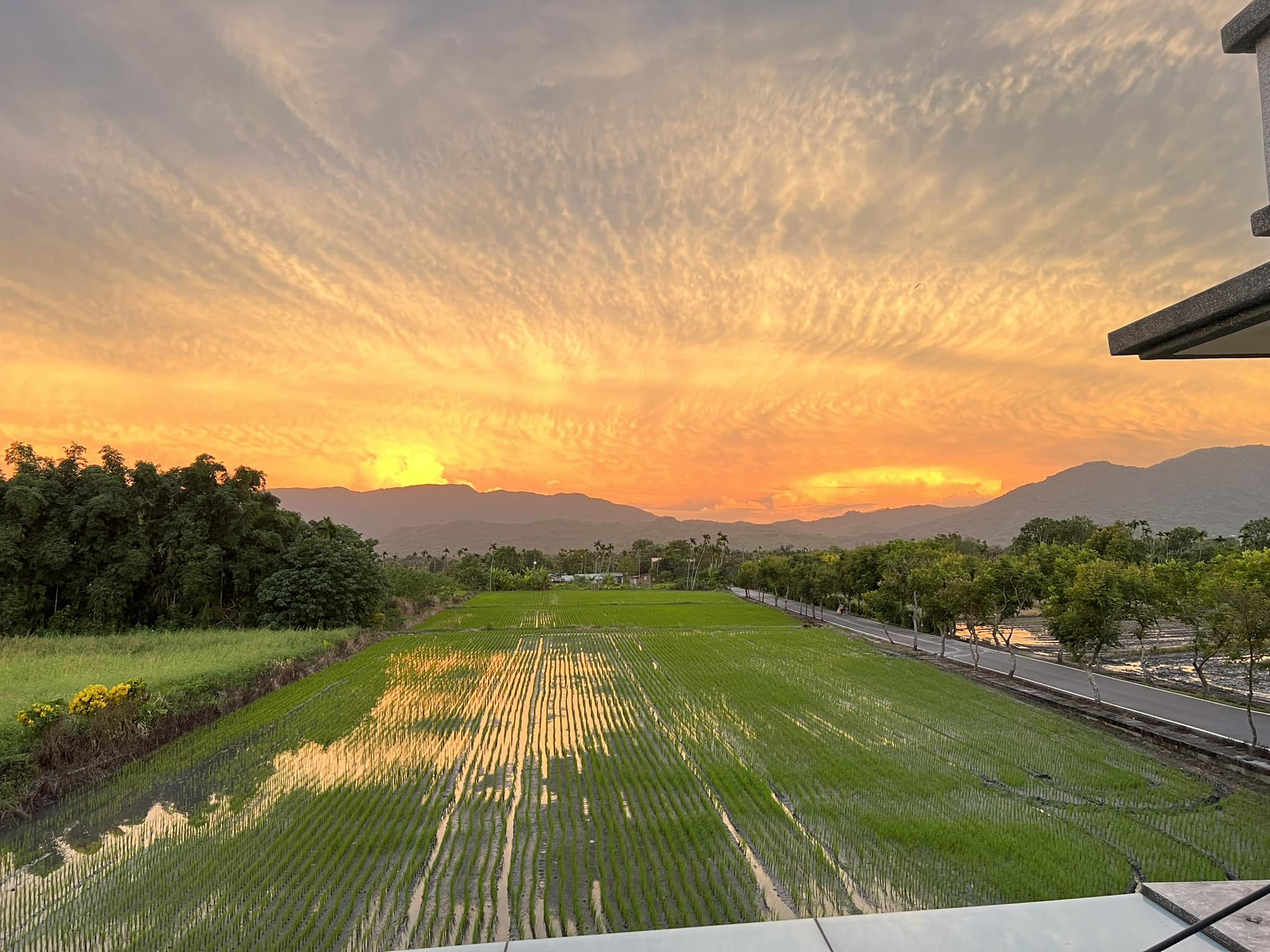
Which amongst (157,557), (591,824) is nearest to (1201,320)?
(591,824)

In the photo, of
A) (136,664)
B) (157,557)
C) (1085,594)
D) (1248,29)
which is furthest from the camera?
(157,557)

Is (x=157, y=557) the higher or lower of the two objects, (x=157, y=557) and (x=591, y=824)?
the higher

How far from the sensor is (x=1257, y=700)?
15.0 metres

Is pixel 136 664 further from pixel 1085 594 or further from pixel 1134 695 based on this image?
pixel 1134 695

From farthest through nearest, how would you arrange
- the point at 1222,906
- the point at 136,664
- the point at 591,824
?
the point at 136,664
the point at 591,824
the point at 1222,906

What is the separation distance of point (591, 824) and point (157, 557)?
27267 mm

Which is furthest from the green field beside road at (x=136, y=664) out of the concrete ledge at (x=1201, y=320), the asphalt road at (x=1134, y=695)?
the asphalt road at (x=1134, y=695)

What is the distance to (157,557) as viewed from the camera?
26.8 metres

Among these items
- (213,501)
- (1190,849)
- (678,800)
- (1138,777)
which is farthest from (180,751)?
(213,501)

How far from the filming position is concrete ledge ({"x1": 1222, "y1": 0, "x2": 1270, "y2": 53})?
2510mm

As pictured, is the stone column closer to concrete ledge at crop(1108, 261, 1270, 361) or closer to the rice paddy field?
concrete ledge at crop(1108, 261, 1270, 361)

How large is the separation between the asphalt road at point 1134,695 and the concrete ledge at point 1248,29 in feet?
43.3

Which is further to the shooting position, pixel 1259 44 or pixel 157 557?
pixel 157 557

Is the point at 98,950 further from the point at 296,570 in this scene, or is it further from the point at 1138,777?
the point at 296,570
